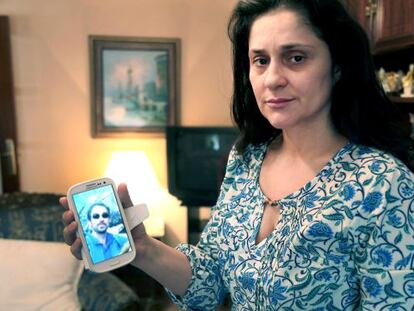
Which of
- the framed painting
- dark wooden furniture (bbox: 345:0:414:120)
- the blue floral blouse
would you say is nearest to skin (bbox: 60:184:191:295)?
the blue floral blouse

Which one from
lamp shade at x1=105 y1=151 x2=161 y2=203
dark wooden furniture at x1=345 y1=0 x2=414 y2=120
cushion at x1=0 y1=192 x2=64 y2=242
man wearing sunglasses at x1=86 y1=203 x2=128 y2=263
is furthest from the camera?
lamp shade at x1=105 y1=151 x2=161 y2=203

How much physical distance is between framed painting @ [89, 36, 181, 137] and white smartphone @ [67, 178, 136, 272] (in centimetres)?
180

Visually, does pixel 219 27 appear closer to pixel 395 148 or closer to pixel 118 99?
pixel 118 99

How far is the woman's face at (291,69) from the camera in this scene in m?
0.69

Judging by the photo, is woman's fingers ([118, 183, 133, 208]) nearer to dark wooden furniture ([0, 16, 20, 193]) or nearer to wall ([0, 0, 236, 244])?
wall ([0, 0, 236, 244])

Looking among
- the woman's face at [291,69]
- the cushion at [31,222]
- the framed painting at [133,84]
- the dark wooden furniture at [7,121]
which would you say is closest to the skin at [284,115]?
the woman's face at [291,69]

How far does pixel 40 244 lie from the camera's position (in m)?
1.86

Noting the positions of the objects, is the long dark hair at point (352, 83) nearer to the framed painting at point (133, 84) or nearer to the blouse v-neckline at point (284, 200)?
the blouse v-neckline at point (284, 200)

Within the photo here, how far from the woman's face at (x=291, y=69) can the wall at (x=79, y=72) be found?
1.94 metres

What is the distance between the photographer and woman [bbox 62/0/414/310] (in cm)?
63

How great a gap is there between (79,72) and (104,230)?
1.93 m

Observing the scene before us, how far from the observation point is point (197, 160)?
2514 mm

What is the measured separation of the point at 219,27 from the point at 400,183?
219 cm

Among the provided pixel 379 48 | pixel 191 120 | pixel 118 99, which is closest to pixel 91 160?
pixel 118 99
